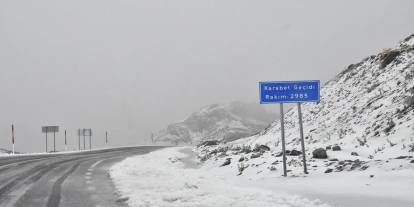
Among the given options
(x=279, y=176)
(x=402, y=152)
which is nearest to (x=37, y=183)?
(x=279, y=176)

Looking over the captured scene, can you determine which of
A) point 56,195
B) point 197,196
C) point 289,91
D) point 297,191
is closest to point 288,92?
point 289,91

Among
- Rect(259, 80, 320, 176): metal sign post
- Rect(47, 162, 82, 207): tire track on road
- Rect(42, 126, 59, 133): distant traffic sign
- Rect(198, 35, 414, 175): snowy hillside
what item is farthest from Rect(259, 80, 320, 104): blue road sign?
Rect(42, 126, 59, 133): distant traffic sign

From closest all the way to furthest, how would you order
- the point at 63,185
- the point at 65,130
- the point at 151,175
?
the point at 63,185
the point at 151,175
the point at 65,130

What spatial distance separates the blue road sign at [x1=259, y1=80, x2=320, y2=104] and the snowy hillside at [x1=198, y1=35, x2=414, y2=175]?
2230 millimetres

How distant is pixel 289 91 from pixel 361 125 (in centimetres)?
906

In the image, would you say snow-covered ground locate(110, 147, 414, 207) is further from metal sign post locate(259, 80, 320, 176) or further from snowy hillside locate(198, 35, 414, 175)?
metal sign post locate(259, 80, 320, 176)

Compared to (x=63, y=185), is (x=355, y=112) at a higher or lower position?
higher

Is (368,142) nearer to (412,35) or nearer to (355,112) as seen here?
(355,112)

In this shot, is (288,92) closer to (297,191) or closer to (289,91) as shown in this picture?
(289,91)

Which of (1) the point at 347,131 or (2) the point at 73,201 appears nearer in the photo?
(2) the point at 73,201

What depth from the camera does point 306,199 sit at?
839 centimetres

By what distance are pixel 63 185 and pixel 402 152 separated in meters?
10.0

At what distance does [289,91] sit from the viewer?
12508mm

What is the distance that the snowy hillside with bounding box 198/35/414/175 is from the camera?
1291 centimetres
